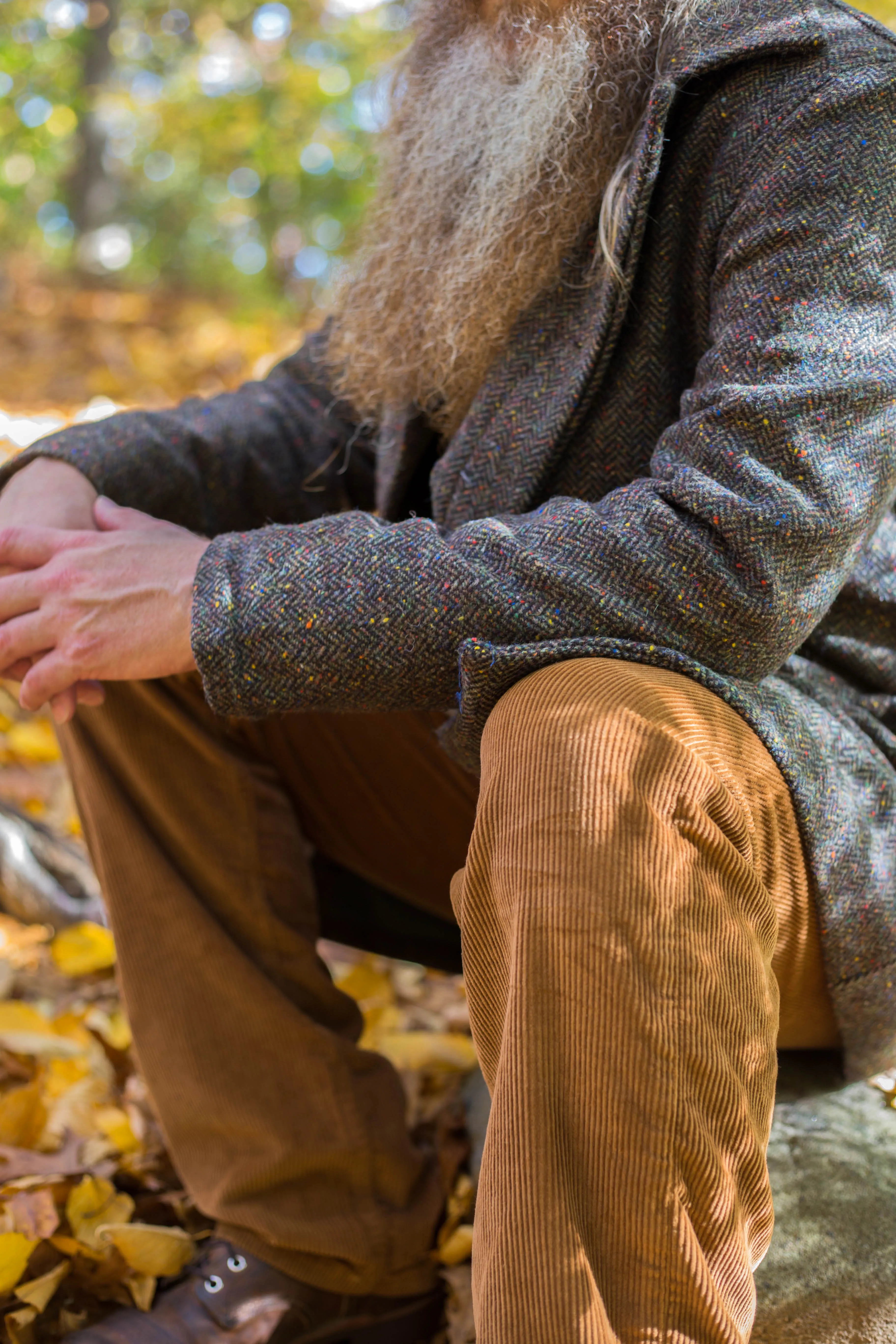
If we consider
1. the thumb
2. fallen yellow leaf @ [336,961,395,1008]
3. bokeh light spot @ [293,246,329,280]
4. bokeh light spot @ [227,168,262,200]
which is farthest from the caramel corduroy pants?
bokeh light spot @ [227,168,262,200]

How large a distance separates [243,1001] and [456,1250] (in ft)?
1.56

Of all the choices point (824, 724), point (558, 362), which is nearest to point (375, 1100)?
point (824, 724)

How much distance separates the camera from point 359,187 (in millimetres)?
5992

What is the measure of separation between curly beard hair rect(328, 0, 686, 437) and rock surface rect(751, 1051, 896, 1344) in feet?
3.60

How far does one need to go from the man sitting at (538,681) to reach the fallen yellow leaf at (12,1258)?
15 centimetres

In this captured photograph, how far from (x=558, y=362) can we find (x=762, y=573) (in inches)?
19.2

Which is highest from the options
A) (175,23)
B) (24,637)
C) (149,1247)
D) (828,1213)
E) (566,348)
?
(175,23)

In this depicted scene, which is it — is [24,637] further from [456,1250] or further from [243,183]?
[243,183]

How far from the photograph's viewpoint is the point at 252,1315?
1374 millimetres

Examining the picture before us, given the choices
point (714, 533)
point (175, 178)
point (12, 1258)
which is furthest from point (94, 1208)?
point (175, 178)

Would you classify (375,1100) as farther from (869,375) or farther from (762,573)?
(869,375)

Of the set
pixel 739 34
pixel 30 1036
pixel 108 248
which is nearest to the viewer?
pixel 739 34

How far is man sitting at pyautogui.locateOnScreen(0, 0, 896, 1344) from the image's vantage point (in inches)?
33.7

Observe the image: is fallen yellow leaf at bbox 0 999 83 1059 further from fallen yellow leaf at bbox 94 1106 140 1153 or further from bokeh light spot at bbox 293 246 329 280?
bokeh light spot at bbox 293 246 329 280
